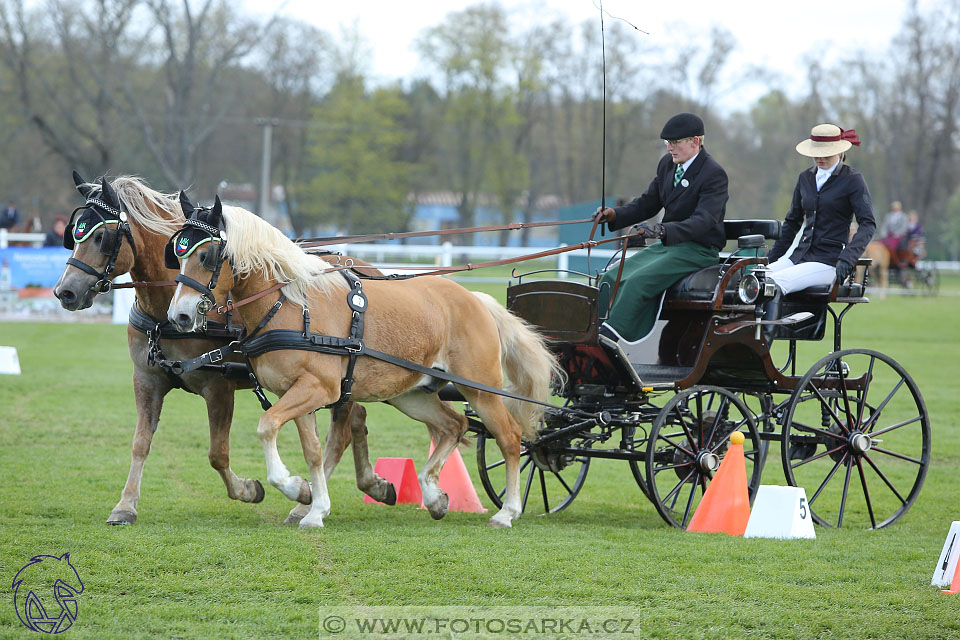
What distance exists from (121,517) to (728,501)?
3.52 meters

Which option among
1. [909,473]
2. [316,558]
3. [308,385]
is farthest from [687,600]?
[909,473]

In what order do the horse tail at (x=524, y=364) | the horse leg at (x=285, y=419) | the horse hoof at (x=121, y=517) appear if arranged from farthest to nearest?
the horse tail at (x=524, y=364) < the horse hoof at (x=121, y=517) < the horse leg at (x=285, y=419)

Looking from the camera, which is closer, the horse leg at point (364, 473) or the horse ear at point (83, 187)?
the horse ear at point (83, 187)

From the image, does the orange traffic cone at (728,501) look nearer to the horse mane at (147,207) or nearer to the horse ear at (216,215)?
the horse ear at (216,215)

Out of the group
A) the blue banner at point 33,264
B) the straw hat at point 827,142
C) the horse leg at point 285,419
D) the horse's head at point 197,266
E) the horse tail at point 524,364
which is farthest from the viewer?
the blue banner at point 33,264

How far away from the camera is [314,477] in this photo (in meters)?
5.81

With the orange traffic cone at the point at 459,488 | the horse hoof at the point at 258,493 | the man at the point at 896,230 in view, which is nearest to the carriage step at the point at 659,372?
the orange traffic cone at the point at 459,488

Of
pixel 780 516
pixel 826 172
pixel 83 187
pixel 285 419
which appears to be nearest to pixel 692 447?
pixel 780 516

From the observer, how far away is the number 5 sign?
5883mm

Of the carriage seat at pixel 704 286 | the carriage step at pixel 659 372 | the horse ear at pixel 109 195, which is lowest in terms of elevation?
the carriage step at pixel 659 372

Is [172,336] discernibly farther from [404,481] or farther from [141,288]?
[404,481]

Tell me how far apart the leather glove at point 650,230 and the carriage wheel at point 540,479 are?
165cm

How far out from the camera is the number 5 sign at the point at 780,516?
588cm

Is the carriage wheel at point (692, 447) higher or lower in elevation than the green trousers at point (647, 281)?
lower
